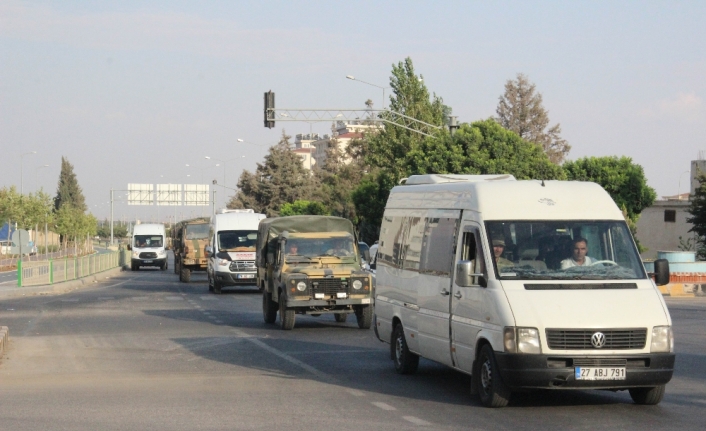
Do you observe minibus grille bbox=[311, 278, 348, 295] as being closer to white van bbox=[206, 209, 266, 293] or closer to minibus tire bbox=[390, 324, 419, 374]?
minibus tire bbox=[390, 324, 419, 374]

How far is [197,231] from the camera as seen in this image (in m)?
52.1

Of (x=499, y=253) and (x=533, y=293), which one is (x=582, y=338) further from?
(x=499, y=253)

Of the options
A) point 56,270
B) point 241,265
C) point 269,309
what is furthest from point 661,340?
point 56,270

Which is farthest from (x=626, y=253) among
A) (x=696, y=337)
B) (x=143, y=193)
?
(x=143, y=193)

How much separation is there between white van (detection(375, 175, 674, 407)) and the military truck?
7.62m

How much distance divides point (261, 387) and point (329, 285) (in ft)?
28.1

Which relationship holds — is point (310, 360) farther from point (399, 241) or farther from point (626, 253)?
point (626, 253)

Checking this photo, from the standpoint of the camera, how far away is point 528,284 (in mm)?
10570

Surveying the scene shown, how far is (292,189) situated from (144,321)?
92.8 m

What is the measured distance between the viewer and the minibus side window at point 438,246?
1204 cm

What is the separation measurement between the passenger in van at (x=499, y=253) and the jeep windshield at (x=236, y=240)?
2626 cm

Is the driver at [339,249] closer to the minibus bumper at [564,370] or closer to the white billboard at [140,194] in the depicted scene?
the minibus bumper at [564,370]

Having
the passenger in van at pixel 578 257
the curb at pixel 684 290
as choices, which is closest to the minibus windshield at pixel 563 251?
the passenger in van at pixel 578 257

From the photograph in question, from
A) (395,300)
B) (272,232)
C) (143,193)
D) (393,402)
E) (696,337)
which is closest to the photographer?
(393,402)
